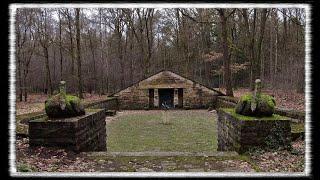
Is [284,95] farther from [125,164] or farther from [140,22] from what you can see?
[140,22]

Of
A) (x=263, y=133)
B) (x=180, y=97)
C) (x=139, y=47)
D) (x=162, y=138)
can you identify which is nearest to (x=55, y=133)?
(x=263, y=133)

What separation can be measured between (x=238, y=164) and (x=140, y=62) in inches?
1206

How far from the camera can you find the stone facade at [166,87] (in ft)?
86.6

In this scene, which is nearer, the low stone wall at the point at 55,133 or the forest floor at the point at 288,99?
the low stone wall at the point at 55,133

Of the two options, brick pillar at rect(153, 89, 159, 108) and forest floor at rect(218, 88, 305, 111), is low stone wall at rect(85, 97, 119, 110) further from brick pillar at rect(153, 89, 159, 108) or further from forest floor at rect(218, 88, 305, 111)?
forest floor at rect(218, 88, 305, 111)

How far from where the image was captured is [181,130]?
14547mm

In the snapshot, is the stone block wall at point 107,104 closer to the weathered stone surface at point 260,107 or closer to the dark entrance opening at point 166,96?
the dark entrance opening at point 166,96

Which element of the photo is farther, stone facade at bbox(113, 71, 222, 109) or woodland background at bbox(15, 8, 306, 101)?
woodland background at bbox(15, 8, 306, 101)

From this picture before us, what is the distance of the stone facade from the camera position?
2639 cm

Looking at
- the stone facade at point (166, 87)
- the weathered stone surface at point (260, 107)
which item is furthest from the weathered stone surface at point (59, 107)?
the stone facade at point (166, 87)

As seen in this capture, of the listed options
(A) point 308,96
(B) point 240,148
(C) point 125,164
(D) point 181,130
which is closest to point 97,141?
(C) point 125,164

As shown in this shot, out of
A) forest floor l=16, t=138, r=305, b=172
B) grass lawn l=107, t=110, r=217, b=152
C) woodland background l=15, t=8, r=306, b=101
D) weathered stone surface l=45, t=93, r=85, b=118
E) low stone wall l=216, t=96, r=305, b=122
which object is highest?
woodland background l=15, t=8, r=306, b=101

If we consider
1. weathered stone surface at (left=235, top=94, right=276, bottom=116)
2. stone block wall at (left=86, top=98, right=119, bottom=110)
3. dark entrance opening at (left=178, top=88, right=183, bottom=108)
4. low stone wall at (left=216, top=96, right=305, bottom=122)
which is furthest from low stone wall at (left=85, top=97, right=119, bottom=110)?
weathered stone surface at (left=235, top=94, right=276, bottom=116)

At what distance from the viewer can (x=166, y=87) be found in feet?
86.4
